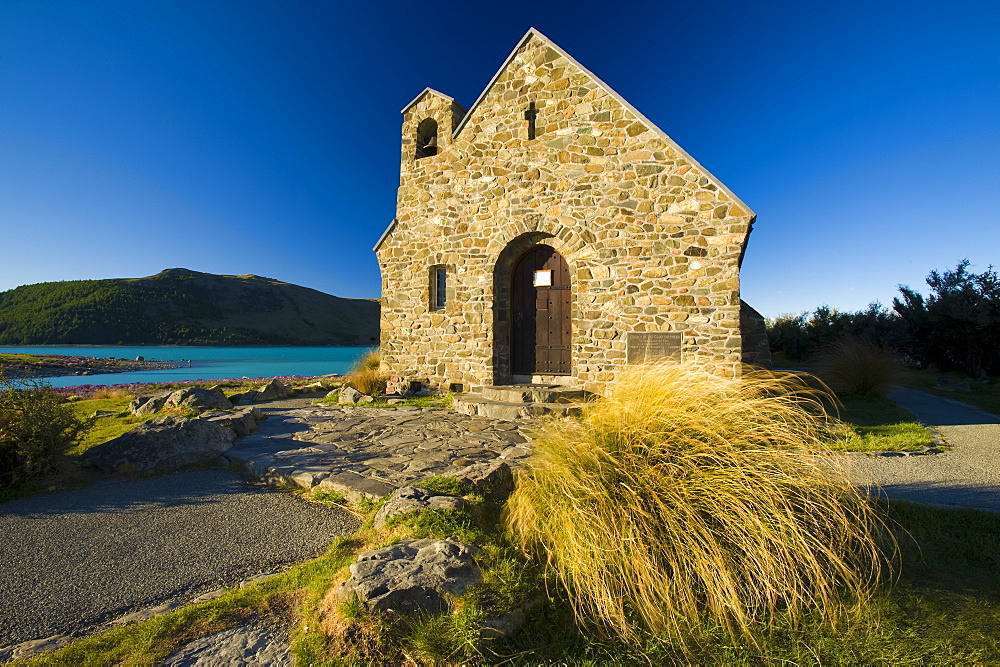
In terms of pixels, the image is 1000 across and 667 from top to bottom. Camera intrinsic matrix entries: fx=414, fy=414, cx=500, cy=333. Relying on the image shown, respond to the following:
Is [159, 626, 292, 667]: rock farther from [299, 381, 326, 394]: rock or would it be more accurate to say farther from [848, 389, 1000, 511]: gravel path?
[299, 381, 326, 394]: rock

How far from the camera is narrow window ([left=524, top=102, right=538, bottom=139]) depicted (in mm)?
9328

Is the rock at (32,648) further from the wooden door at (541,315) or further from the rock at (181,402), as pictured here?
the wooden door at (541,315)

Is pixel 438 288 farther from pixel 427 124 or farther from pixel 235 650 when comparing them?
pixel 235 650

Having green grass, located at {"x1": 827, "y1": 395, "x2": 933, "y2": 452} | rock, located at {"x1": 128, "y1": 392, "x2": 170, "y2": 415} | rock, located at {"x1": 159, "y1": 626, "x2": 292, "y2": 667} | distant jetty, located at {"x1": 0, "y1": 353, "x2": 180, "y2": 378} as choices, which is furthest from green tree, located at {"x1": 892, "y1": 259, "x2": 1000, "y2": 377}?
distant jetty, located at {"x1": 0, "y1": 353, "x2": 180, "y2": 378}

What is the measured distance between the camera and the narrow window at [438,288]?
10.4m

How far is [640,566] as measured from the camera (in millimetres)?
2277

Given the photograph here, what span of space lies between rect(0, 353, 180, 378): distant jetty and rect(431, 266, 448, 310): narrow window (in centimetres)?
2389

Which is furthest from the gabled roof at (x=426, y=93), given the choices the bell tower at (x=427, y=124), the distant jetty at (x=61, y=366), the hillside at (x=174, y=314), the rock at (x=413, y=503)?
the hillside at (x=174, y=314)

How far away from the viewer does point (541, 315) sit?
9469 mm

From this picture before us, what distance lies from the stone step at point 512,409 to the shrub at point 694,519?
430 centimetres

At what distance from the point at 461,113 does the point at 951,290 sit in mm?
18188

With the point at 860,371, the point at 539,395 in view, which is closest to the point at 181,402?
the point at 539,395

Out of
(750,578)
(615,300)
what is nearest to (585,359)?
(615,300)

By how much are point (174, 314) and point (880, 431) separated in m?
90.3
